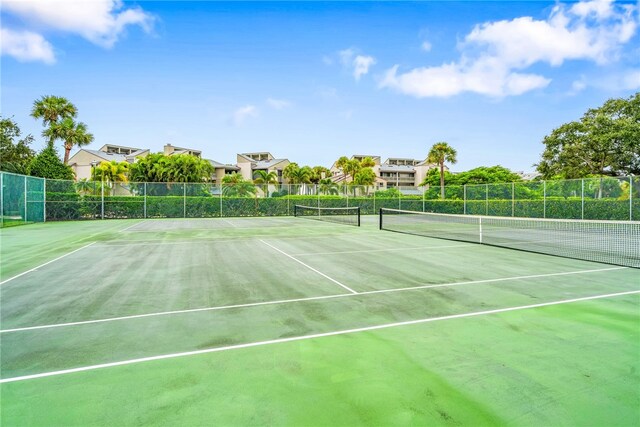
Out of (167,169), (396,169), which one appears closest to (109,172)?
(167,169)

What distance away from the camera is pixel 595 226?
728 inches

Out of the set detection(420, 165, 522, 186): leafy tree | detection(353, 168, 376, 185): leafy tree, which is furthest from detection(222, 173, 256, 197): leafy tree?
detection(420, 165, 522, 186): leafy tree

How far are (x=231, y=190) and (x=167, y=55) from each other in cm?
1341

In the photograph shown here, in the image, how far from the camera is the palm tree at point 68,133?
114 feet

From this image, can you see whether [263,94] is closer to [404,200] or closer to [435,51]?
[435,51]

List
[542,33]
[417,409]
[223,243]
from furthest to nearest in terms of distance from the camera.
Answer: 1. [542,33]
2. [223,243]
3. [417,409]

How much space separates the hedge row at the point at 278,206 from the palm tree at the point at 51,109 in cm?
1494

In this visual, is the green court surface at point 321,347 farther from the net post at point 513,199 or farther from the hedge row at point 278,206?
the net post at point 513,199

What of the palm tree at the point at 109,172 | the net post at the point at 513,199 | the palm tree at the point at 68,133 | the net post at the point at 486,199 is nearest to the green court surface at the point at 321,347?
the net post at the point at 513,199

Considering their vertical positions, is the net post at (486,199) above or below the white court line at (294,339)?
above

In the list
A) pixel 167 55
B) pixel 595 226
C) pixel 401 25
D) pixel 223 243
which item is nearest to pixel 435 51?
pixel 401 25

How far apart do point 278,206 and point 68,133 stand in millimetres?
22876

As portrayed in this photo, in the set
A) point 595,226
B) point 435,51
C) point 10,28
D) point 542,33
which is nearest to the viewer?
point 10,28

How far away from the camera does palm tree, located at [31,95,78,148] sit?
113 feet
